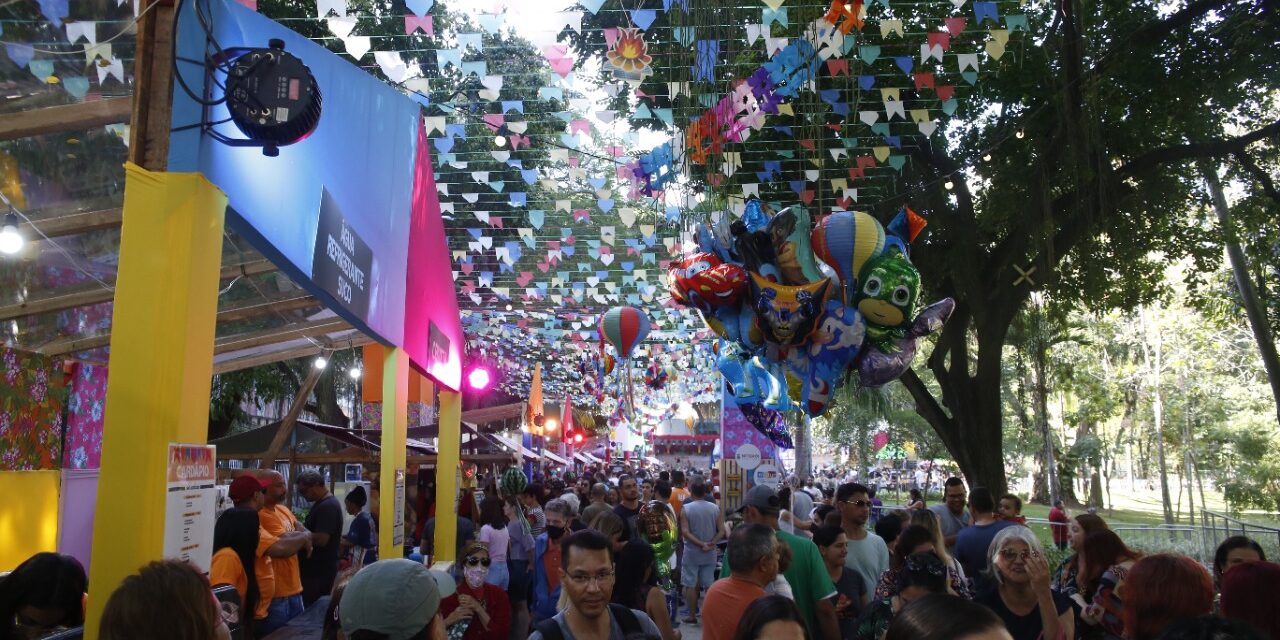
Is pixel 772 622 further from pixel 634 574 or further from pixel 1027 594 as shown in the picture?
pixel 634 574

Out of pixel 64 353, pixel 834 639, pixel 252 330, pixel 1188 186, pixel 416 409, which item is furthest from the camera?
pixel 416 409

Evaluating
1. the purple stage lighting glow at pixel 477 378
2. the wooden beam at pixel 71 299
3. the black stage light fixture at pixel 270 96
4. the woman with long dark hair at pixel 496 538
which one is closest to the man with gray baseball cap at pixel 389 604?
the black stage light fixture at pixel 270 96

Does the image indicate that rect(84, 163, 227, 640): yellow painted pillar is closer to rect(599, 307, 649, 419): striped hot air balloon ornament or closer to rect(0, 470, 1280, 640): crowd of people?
rect(0, 470, 1280, 640): crowd of people

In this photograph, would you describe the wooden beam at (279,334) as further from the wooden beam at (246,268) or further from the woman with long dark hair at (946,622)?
the woman with long dark hair at (946,622)

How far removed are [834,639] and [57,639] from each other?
377cm

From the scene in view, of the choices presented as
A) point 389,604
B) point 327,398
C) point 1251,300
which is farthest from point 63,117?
point 327,398

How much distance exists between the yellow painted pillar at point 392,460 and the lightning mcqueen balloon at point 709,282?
2.68m

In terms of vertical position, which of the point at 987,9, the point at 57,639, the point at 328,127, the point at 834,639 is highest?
the point at 987,9

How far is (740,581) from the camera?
4.62 metres

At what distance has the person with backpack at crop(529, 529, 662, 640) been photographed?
3469 mm

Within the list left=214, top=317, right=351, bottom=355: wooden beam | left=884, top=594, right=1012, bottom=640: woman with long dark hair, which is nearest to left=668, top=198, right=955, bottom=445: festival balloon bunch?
left=214, top=317, right=351, bottom=355: wooden beam

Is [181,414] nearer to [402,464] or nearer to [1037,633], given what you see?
[1037,633]

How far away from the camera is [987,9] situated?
8156mm

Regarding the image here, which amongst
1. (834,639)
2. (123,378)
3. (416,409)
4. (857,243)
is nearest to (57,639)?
Answer: (123,378)
